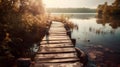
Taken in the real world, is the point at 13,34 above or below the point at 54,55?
above

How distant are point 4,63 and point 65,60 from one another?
410 centimetres

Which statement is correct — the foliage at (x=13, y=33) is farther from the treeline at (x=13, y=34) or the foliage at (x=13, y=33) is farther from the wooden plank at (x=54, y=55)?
the wooden plank at (x=54, y=55)

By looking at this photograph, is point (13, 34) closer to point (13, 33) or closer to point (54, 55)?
point (13, 33)

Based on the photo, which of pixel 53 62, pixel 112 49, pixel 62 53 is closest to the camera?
pixel 53 62

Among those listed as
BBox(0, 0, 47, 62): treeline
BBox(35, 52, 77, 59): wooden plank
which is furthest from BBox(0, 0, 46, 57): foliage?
BBox(35, 52, 77, 59): wooden plank

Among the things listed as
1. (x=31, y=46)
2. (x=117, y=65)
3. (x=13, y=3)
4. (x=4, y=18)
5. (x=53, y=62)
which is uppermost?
(x=13, y=3)

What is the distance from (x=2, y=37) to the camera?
1038cm

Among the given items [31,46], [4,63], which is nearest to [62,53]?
[4,63]

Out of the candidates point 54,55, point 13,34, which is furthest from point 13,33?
point 54,55

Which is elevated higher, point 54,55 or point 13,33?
point 13,33

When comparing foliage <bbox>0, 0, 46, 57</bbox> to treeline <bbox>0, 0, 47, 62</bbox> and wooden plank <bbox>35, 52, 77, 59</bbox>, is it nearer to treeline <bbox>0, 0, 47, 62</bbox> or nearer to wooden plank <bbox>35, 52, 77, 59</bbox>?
treeline <bbox>0, 0, 47, 62</bbox>

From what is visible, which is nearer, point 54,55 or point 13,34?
point 54,55

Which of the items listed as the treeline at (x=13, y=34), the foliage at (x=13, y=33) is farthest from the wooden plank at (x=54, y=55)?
the foliage at (x=13, y=33)

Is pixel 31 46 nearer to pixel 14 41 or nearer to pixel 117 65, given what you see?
pixel 14 41
